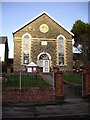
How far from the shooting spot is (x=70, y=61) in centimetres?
4028

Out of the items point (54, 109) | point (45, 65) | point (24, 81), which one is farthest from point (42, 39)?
point (54, 109)

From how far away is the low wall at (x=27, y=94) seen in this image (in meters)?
15.9

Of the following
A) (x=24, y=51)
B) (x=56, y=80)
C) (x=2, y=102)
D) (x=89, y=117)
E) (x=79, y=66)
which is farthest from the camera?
(x=79, y=66)

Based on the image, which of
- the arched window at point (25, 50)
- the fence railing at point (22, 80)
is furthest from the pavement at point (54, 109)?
the arched window at point (25, 50)

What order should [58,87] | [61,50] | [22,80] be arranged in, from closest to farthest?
[58,87]
[22,80]
[61,50]

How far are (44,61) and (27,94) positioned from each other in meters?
23.8

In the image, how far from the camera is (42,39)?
39719 millimetres

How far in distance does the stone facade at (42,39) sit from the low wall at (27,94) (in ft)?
74.5

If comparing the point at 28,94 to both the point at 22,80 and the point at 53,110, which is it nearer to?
the point at 22,80

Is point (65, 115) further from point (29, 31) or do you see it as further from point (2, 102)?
point (29, 31)

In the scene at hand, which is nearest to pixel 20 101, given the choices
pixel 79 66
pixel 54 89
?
pixel 54 89

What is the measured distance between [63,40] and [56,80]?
78.4 ft

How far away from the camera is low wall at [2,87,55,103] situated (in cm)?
1588

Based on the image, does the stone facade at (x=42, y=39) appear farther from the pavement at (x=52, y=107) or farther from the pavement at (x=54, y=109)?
the pavement at (x=52, y=107)
